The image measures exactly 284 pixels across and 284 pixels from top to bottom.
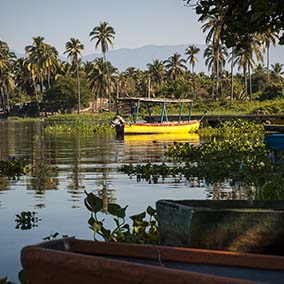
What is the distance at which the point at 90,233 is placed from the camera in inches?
364

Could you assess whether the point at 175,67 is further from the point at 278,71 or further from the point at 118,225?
the point at 118,225

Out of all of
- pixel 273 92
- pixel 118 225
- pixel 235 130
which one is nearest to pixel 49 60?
pixel 273 92

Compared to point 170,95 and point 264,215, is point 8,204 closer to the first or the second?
point 264,215

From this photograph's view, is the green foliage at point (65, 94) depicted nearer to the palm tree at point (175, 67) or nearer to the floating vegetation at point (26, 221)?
the palm tree at point (175, 67)

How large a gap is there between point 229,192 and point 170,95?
82472 millimetres

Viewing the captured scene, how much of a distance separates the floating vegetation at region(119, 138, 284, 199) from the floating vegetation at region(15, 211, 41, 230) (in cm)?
346

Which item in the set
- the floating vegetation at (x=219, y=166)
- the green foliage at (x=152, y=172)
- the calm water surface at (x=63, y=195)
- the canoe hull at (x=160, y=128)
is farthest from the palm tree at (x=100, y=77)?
the green foliage at (x=152, y=172)

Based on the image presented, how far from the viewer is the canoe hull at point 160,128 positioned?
45.4 m

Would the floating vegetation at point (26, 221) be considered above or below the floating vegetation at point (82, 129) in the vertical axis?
below

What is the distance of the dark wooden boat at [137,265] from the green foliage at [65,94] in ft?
328

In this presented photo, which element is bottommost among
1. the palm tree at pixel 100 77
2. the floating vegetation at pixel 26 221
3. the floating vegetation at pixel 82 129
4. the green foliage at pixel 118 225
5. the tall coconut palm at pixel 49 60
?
the floating vegetation at pixel 26 221

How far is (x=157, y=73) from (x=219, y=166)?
323 feet

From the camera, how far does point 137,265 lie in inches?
119

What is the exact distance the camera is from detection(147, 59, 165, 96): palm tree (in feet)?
377
